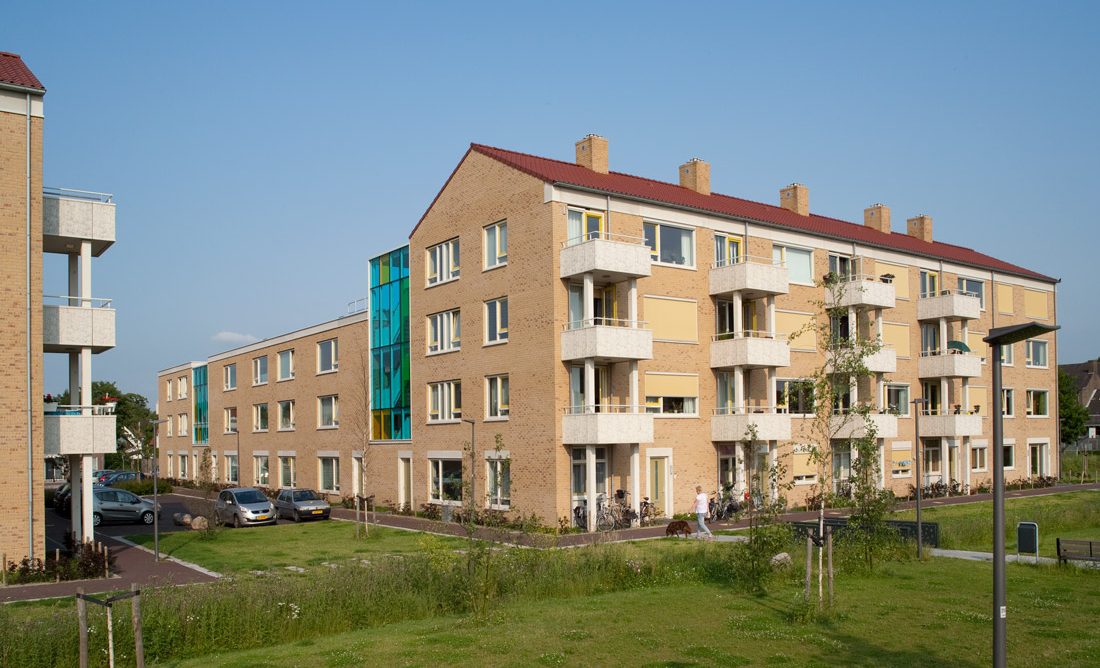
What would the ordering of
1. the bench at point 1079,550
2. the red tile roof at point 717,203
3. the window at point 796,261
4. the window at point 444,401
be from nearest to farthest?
the bench at point 1079,550, the red tile roof at point 717,203, the window at point 444,401, the window at point 796,261

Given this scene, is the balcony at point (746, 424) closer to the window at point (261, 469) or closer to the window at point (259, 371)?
the window at point (261, 469)

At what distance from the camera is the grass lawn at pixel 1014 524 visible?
936 inches

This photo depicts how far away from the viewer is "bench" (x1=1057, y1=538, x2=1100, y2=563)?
61.1 feet

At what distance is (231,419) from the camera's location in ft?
197

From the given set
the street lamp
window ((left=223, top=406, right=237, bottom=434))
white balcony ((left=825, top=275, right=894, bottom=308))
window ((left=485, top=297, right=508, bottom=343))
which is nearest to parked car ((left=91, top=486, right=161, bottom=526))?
window ((left=485, top=297, right=508, bottom=343))

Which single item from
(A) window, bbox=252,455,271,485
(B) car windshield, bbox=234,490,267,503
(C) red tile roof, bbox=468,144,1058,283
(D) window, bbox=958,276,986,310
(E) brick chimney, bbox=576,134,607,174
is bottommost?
(A) window, bbox=252,455,271,485

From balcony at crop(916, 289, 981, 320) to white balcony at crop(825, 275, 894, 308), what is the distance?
469cm

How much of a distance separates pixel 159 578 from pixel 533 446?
13.2 m

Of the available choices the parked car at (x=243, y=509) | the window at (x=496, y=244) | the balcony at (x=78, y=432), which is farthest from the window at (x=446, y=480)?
the balcony at (x=78, y=432)

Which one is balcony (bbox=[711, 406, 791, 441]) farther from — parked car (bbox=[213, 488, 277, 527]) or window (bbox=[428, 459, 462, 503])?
parked car (bbox=[213, 488, 277, 527])

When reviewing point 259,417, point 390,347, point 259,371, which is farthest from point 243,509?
point 259,371

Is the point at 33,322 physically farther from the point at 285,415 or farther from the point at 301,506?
the point at 285,415

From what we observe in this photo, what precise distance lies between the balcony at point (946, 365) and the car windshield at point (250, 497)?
101 feet

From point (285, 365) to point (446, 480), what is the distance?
20457mm
